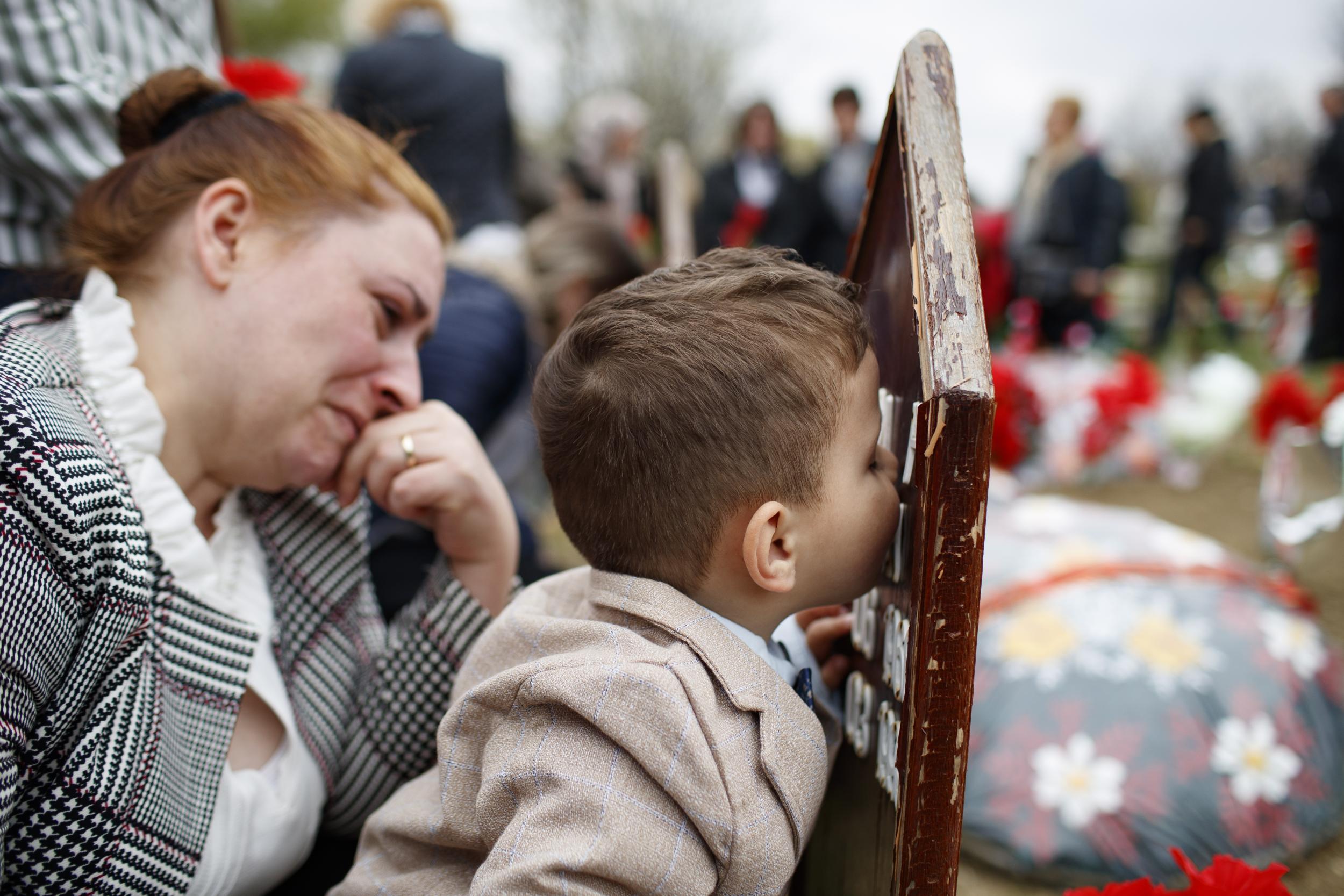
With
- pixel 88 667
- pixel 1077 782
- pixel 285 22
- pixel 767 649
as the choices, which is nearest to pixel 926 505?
pixel 767 649

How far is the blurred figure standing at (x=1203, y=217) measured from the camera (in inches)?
348

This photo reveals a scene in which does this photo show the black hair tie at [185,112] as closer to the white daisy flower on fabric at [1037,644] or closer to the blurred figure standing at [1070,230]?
the white daisy flower on fabric at [1037,644]

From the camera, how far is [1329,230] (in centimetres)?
815

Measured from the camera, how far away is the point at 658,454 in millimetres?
944

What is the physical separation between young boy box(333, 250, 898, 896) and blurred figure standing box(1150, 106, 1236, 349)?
9401 mm

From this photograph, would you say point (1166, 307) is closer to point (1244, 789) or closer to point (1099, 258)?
point (1099, 258)

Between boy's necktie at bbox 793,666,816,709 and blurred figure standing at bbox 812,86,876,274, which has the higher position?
boy's necktie at bbox 793,666,816,709

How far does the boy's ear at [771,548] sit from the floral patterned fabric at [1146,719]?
4.91ft

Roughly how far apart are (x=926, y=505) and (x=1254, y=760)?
1.94 metres

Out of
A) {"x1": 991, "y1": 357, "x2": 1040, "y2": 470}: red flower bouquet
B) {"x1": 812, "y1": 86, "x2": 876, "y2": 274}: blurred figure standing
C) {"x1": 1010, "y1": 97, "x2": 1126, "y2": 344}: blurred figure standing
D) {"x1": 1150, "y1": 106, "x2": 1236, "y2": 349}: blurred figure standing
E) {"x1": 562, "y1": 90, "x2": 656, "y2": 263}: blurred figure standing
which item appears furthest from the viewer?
{"x1": 1150, "y1": 106, "x2": 1236, "y2": 349}: blurred figure standing

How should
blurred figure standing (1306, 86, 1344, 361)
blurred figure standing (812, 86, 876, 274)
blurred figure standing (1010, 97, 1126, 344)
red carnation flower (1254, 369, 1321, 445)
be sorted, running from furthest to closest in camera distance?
blurred figure standing (1306, 86, 1344, 361) < blurred figure standing (1010, 97, 1126, 344) < blurred figure standing (812, 86, 876, 274) < red carnation flower (1254, 369, 1321, 445)

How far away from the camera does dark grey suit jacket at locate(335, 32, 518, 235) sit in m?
3.38

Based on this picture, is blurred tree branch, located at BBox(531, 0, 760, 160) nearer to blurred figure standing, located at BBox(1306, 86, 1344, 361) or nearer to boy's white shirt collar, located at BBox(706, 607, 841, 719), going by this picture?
blurred figure standing, located at BBox(1306, 86, 1344, 361)

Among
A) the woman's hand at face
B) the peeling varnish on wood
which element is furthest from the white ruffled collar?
the peeling varnish on wood
